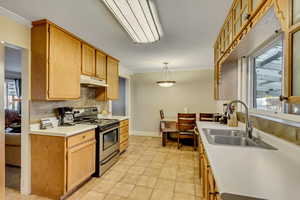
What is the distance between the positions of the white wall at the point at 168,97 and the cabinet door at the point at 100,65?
224 cm

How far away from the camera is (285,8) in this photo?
0.85 meters

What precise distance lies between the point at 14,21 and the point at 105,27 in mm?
1097

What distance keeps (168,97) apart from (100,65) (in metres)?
2.76

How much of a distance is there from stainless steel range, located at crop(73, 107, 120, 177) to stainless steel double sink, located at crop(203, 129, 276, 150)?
68.4 inches

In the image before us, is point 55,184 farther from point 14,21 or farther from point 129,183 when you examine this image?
point 14,21

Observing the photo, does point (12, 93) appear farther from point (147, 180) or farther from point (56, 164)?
point (147, 180)

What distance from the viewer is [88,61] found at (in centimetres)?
282

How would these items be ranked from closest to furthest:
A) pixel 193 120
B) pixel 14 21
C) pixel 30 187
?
pixel 14 21
pixel 30 187
pixel 193 120

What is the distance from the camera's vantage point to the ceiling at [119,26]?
1.65m

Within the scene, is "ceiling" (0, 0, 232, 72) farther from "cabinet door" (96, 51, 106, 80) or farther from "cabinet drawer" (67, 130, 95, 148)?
"cabinet drawer" (67, 130, 95, 148)

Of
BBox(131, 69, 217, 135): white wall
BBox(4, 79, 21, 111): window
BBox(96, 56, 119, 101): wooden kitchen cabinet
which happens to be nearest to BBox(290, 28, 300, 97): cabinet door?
BBox(96, 56, 119, 101): wooden kitchen cabinet

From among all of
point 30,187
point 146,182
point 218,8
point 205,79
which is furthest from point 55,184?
point 205,79

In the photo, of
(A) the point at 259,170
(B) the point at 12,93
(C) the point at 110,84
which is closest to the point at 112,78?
(C) the point at 110,84

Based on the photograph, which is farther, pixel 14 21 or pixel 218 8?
pixel 14 21
